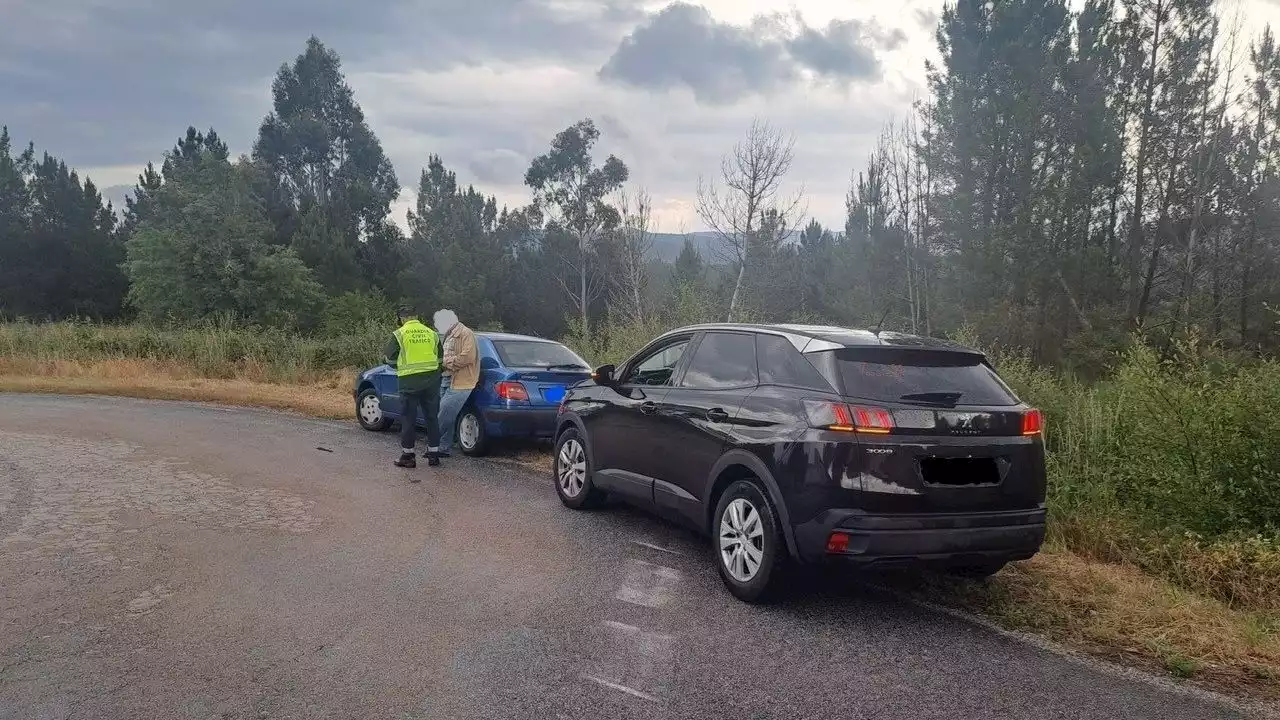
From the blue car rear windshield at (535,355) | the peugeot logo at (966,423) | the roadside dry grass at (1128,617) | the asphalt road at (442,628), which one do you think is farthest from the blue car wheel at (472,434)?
the peugeot logo at (966,423)

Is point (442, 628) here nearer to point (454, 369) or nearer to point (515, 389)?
point (515, 389)

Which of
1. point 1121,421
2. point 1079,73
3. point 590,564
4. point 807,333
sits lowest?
point 590,564

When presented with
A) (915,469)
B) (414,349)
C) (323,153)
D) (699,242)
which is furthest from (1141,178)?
(323,153)

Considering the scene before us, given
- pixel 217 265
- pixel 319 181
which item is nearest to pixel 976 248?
pixel 217 265

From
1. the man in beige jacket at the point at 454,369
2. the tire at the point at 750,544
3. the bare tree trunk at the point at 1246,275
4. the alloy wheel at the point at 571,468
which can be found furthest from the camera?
the bare tree trunk at the point at 1246,275

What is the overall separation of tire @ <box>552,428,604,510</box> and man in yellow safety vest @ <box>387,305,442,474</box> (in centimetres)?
230

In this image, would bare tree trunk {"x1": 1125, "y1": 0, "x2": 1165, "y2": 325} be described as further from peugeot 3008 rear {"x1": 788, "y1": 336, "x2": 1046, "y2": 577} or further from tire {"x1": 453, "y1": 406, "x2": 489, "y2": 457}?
peugeot 3008 rear {"x1": 788, "y1": 336, "x2": 1046, "y2": 577}

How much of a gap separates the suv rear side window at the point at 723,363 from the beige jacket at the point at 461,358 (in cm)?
421

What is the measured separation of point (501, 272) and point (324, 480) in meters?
51.4

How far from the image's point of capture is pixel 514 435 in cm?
961

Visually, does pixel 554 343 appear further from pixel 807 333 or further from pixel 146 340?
pixel 146 340

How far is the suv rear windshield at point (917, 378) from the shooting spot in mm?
4648

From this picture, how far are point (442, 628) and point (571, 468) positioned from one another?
3.14 meters

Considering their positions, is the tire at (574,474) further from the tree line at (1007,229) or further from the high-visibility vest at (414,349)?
the tree line at (1007,229)
